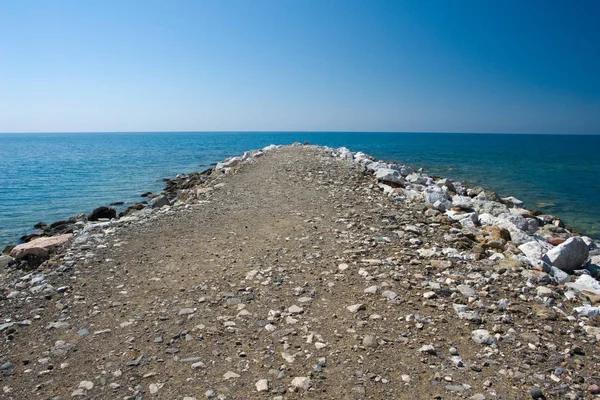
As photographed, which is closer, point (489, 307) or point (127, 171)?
point (489, 307)

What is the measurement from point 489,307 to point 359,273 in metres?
1.95

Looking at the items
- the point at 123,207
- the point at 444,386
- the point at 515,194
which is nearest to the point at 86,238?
the point at 444,386

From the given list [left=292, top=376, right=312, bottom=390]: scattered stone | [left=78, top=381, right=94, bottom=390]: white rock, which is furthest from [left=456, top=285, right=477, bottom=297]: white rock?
[left=78, top=381, right=94, bottom=390]: white rock

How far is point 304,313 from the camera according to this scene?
4.90 metres

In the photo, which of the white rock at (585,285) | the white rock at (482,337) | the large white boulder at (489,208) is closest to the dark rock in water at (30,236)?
the white rock at (482,337)

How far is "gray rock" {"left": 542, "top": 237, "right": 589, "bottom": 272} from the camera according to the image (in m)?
6.56

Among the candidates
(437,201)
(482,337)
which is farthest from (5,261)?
(437,201)

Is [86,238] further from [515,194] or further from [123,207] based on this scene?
[515,194]

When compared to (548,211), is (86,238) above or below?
above

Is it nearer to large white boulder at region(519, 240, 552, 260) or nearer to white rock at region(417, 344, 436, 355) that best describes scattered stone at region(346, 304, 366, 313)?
white rock at region(417, 344, 436, 355)

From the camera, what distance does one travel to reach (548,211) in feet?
60.5

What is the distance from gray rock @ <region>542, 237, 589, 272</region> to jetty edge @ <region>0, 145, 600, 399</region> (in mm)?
40

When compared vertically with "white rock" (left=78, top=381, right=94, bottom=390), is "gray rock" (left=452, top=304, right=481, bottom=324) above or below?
above

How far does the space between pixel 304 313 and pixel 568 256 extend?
17.2 feet
